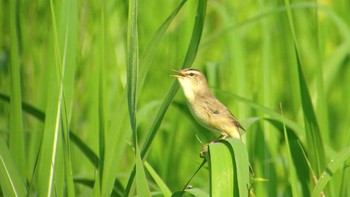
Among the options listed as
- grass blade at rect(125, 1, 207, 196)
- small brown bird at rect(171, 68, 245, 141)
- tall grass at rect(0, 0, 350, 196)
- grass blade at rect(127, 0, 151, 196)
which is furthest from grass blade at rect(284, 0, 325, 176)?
grass blade at rect(127, 0, 151, 196)

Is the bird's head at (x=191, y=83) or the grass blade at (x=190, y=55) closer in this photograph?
the grass blade at (x=190, y=55)

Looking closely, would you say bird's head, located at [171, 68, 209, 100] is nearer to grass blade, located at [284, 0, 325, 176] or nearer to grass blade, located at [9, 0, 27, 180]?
grass blade, located at [284, 0, 325, 176]

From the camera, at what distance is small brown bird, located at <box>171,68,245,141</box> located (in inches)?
95.4

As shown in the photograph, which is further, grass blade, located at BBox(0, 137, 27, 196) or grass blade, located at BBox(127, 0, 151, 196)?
grass blade, located at BBox(0, 137, 27, 196)

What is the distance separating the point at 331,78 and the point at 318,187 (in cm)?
168

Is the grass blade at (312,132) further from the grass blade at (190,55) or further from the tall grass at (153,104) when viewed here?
the grass blade at (190,55)

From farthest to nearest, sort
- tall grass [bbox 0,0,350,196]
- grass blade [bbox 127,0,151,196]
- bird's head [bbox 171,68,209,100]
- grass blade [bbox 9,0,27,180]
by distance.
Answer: bird's head [bbox 171,68,209,100]
grass blade [bbox 9,0,27,180]
tall grass [bbox 0,0,350,196]
grass blade [bbox 127,0,151,196]

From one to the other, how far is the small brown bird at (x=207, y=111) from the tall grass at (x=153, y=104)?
2.5 inches

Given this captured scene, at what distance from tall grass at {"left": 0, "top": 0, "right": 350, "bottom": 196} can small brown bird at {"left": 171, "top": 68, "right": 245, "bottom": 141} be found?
0.06m

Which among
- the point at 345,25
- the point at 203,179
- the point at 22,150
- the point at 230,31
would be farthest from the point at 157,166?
the point at 22,150

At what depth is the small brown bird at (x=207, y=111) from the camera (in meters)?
2.42

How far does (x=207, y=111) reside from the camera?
8.00 feet

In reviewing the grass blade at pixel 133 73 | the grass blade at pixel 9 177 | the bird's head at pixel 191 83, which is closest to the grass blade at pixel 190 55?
the grass blade at pixel 133 73

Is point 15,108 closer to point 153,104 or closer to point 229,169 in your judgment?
point 229,169
